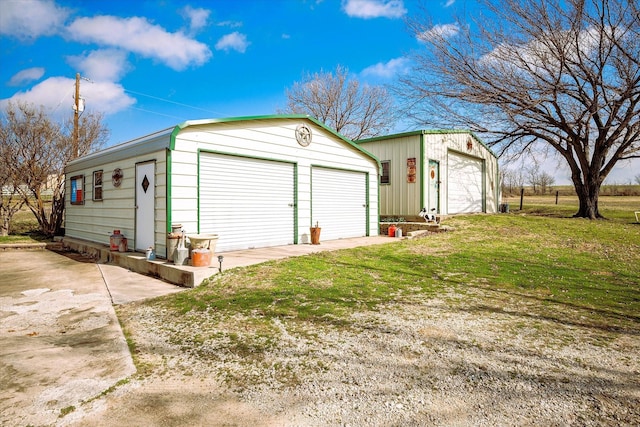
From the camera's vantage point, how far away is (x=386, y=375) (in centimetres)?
278

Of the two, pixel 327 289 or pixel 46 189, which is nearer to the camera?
pixel 327 289

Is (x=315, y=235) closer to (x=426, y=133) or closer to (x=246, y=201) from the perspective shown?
(x=246, y=201)

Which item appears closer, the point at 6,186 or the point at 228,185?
the point at 228,185

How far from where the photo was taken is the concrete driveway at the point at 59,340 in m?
2.50

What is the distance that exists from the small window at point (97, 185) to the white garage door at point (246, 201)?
4.11 meters

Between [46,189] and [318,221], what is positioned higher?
[46,189]

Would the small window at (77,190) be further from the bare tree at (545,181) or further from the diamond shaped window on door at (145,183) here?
the bare tree at (545,181)

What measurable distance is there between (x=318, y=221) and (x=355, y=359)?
7.68m

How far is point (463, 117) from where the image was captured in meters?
18.1

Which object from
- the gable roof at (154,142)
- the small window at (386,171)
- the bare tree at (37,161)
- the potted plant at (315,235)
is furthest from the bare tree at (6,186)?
the small window at (386,171)

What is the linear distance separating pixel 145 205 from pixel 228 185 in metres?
1.79

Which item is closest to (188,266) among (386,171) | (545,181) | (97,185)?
(97,185)

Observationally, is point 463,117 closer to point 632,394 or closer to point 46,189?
point 632,394

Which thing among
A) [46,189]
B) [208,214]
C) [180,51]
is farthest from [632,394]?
[46,189]
